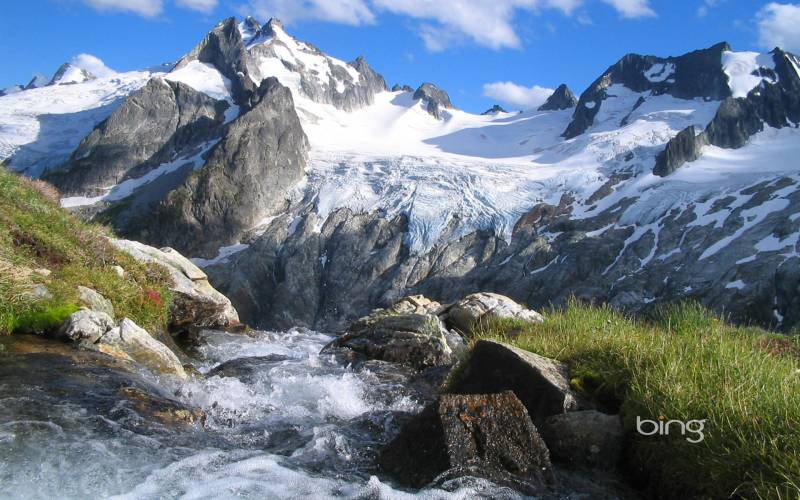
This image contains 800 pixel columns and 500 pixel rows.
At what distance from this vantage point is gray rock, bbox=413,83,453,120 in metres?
165

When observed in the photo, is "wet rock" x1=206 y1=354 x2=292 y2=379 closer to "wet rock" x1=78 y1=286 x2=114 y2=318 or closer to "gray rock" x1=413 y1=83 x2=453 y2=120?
"wet rock" x1=78 y1=286 x2=114 y2=318

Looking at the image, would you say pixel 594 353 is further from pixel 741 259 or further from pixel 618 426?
pixel 741 259

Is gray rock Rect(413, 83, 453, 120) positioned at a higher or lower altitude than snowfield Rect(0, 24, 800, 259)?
higher

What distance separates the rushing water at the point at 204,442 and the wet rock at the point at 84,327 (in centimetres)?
142

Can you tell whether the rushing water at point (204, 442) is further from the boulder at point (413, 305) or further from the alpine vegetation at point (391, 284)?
Answer: the boulder at point (413, 305)

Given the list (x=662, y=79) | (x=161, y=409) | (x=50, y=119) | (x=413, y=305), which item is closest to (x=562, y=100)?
(x=662, y=79)

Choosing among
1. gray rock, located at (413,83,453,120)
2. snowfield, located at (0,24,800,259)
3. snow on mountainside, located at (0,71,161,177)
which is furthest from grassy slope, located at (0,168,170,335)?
gray rock, located at (413,83,453,120)

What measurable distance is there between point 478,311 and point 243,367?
8.21 metres

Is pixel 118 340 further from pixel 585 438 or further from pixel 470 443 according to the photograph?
pixel 585 438

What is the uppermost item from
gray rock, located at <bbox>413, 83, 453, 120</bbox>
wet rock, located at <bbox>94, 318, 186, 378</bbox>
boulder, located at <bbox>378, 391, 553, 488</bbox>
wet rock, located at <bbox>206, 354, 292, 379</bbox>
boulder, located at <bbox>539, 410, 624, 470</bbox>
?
gray rock, located at <bbox>413, 83, 453, 120</bbox>

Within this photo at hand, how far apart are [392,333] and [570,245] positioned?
208ft

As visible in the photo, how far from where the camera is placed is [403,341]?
45.7 ft

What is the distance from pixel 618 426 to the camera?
21.1 ft

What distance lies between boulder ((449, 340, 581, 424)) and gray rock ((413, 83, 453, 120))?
159 meters
